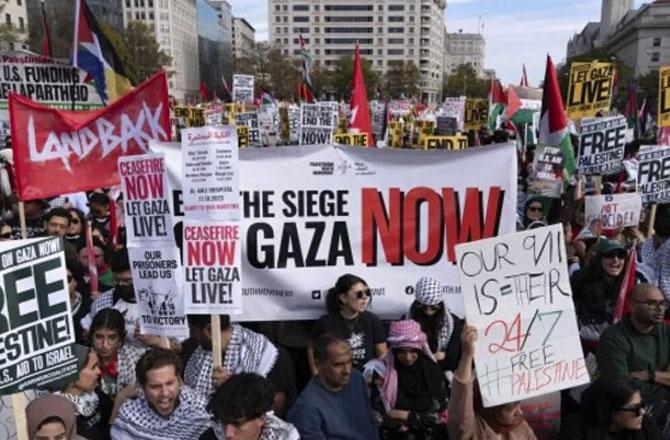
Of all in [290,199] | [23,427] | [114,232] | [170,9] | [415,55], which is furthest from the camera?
[415,55]

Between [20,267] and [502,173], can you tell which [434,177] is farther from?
[20,267]

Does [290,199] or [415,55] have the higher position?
[415,55]

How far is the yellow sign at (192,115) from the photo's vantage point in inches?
720

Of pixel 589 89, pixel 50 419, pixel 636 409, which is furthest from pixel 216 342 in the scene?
pixel 589 89

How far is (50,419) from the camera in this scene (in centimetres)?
275

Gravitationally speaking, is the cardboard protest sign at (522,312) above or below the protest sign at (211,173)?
below

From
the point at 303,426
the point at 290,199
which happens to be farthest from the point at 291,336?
the point at 303,426

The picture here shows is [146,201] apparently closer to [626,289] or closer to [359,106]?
[626,289]

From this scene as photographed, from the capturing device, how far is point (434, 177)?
4676mm

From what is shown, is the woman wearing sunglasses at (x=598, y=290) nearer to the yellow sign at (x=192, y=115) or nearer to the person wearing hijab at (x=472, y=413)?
the person wearing hijab at (x=472, y=413)

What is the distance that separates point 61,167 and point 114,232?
1.46 m

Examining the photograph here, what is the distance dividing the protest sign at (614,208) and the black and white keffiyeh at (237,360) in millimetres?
4009

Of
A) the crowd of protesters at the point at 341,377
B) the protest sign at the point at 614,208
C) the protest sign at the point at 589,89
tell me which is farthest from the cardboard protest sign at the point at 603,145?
the crowd of protesters at the point at 341,377

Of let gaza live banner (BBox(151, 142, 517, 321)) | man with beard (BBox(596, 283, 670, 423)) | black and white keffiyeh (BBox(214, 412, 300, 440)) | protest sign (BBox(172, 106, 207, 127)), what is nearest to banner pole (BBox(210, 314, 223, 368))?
black and white keffiyeh (BBox(214, 412, 300, 440))
